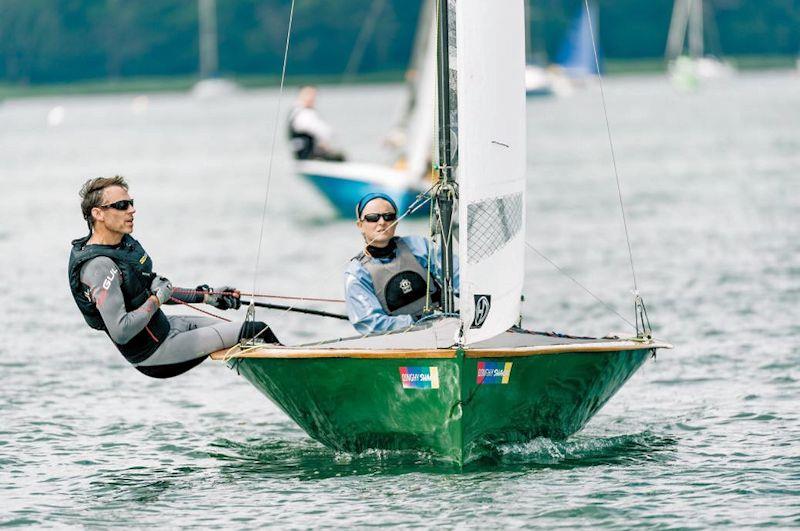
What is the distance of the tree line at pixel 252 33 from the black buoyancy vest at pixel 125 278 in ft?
419

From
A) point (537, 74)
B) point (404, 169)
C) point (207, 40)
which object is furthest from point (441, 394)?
point (207, 40)

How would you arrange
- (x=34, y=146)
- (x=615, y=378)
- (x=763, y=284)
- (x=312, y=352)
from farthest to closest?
1. (x=34, y=146)
2. (x=763, y=284)
3. (x=615, y=378)
4. (x=312, y=352)

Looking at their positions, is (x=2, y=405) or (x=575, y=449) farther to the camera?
(x=2, y=405)

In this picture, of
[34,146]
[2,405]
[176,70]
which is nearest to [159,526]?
[2,405]

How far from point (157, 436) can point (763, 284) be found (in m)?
9.93

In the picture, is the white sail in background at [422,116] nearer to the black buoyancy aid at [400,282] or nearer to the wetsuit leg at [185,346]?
the black buoyancy aid at [400,282]

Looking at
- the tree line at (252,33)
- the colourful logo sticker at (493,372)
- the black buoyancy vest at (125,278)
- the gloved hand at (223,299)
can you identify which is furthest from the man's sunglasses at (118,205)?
the tree line at (252,33)

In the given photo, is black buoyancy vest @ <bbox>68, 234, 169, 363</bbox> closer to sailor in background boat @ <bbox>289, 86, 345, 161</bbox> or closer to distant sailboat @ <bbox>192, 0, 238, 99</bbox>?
sailor in background boat @ <bbox>289, 86, 345, 161</bbox>

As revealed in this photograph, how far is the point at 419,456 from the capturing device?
10.4 metres

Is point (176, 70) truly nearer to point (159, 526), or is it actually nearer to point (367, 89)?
point (367, 89)

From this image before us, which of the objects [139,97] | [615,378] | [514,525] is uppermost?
[139,97]

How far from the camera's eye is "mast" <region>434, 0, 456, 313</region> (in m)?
10.5

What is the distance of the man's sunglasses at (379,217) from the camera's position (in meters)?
10.6

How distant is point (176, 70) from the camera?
145 metres
